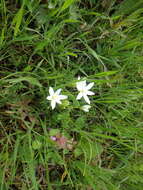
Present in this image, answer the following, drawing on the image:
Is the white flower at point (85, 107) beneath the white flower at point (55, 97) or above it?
beneath

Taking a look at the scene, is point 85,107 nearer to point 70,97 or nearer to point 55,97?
point 70,97

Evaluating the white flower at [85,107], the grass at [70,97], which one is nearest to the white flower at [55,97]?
the grass at [70,97]

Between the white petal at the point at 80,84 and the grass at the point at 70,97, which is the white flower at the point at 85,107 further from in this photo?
the white petal at the point at 80,84

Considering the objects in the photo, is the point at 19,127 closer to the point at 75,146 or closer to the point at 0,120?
the point at 0,120

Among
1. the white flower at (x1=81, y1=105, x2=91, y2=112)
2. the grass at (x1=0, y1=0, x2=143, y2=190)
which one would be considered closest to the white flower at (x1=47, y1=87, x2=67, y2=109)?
A: the grass at (x1=0, y1=0, x2=143, y2=190)

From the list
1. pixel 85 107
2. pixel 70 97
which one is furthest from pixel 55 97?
pixel 85 107

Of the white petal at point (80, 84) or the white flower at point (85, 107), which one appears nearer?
the white petal at point (80, 84)

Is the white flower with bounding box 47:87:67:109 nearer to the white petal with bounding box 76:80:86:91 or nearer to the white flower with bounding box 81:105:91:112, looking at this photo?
the white petal with bounding box 76:80:86:91

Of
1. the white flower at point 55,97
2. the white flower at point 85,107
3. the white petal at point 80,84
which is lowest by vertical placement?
the white flower at point 85,107

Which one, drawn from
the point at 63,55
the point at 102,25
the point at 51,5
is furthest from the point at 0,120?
the point at 102,25
